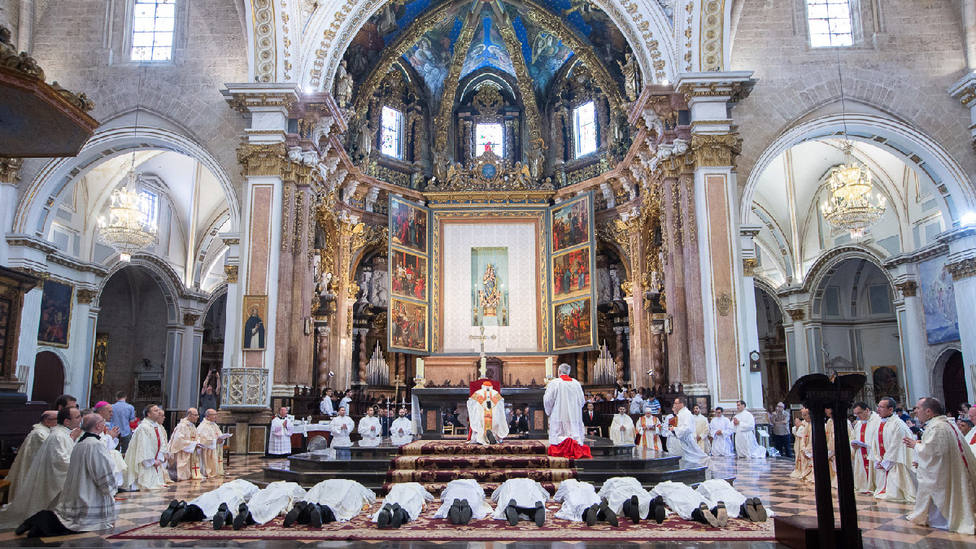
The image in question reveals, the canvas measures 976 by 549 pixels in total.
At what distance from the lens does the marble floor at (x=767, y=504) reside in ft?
20.5

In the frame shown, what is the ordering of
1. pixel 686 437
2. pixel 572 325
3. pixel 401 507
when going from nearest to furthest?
pixel 401 507 < pixel 686 437 < pixel 572 325

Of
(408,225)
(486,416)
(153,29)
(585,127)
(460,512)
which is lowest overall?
(460,512)

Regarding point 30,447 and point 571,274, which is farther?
point 571,274

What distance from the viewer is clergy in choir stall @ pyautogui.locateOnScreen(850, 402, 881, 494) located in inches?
391

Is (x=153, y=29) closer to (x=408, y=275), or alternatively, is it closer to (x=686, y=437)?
(x=408, y=275)

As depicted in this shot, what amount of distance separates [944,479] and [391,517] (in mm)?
5440

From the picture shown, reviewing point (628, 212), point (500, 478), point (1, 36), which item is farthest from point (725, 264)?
point (1, 36)

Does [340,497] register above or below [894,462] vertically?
below

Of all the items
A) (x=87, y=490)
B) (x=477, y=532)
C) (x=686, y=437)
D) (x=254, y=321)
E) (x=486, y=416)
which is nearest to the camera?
(x=477, y=532)

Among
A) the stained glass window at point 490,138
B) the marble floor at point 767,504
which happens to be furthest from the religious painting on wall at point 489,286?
the marble floor at point 767,504

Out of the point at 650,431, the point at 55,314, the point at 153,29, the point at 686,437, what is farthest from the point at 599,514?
the point at 55,314

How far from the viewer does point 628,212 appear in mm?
21062

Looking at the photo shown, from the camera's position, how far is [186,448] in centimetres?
1139

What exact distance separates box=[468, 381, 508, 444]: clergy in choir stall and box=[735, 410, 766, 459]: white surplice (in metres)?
5.12
